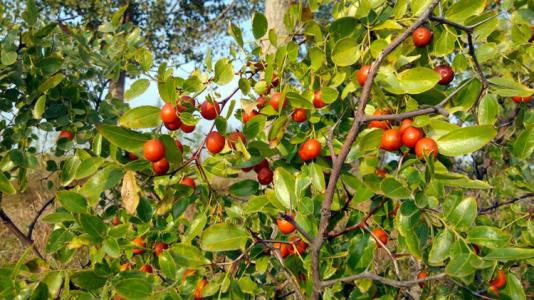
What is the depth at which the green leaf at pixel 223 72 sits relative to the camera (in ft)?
Answer: 3.91

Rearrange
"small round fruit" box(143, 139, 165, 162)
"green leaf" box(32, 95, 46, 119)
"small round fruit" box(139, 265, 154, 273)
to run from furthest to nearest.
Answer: "green leaf" box(32, 95, 46, 119) → "small round fruit" box(139, 265, 154, 273) → "small round fruit" box(143, 139, 165, 162)

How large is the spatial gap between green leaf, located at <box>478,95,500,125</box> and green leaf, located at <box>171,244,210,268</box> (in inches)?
28.3

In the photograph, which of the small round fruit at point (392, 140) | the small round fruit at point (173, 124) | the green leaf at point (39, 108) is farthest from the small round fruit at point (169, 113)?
the green leaf at point (39, 108)

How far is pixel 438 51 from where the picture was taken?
47.9 inches

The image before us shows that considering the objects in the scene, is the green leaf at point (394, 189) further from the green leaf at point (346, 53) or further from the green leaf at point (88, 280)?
the green leaf at point (88, 280)

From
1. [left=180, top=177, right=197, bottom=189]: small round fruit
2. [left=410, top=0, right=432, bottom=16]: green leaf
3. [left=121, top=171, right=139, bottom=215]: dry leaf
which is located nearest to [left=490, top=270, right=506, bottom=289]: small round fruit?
[left=410, top=0, right=432, bottom=16]: green leaf

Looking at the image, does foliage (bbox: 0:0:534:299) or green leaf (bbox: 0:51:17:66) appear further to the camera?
green leaf (bbox: 0:51:17:66)

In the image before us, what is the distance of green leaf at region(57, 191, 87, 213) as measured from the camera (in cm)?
108

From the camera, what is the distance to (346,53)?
117cm

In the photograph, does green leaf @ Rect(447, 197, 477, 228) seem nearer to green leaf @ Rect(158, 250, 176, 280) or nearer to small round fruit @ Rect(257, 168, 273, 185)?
small round fruit @ Rect(257, 168, 273, 185)

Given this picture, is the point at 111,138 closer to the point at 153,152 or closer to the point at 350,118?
the point at 153,152

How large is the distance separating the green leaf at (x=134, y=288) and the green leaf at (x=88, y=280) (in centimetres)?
9

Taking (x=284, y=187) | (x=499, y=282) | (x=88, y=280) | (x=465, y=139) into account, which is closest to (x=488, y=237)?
(x=465, y=139)

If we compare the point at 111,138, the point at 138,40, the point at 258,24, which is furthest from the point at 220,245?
the point at 138,40
